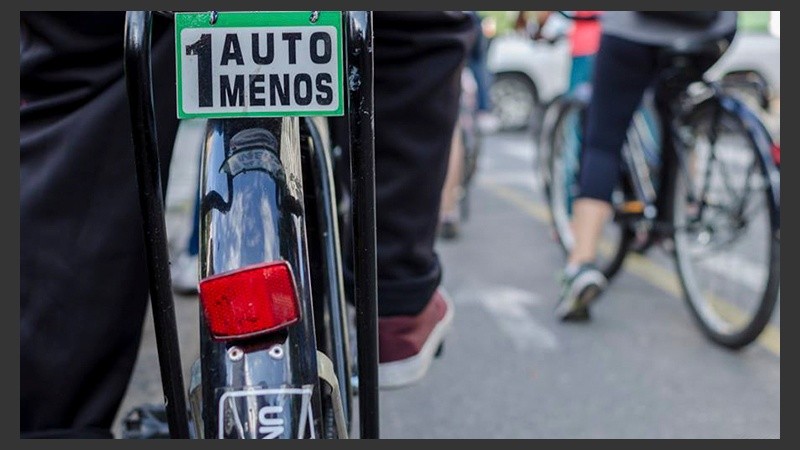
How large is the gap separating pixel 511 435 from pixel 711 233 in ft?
4.42

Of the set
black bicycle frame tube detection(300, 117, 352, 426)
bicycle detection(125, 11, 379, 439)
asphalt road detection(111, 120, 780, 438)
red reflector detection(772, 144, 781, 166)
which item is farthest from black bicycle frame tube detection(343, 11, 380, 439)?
red reflector detection(772, 144, 781, 166)

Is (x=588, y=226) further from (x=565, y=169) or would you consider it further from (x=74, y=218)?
(x=74, y=218)

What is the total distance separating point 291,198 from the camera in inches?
60.1

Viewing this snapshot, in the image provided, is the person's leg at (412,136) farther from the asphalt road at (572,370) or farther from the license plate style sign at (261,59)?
the asphalt road at (572,370)

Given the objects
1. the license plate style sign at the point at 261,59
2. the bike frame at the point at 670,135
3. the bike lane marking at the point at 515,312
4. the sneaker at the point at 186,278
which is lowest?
the bike lane marking at the point at 515,312

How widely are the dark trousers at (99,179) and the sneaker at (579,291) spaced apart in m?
1.79

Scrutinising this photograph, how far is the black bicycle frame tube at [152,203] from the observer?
1390 mm

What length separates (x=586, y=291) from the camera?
3.76m

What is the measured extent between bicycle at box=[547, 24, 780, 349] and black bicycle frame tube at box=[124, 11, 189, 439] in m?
2.16

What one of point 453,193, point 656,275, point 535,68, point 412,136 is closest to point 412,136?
point 412,136

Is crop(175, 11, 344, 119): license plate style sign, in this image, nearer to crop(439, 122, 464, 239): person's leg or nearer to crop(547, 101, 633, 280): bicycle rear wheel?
crop(547, 101, 633, 280): bicycle rear wheel

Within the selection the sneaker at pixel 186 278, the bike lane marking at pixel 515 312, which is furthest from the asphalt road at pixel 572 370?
the sneaker at pixel 186 278

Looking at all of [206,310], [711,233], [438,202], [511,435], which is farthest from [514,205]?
[206,310]

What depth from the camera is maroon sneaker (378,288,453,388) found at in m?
2.14
